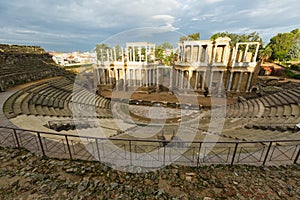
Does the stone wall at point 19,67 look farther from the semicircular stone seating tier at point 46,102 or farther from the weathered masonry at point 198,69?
the weathered masonry at point 198,69

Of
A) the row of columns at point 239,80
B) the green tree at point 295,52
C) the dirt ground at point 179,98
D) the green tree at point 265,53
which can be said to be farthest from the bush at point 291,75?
the dirt ground at point 179,98

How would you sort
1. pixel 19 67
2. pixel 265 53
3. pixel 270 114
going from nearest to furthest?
pixel 270 114
pixel 19 67
pixel 265 53

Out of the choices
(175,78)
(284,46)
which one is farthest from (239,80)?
(284,46)

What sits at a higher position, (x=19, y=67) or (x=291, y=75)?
(x=19, y=67)

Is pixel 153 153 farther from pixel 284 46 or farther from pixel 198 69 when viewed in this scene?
pixel 284 46

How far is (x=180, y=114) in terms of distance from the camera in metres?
14.7

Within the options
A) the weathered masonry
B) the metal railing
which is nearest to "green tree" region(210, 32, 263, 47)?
the weathered masonry

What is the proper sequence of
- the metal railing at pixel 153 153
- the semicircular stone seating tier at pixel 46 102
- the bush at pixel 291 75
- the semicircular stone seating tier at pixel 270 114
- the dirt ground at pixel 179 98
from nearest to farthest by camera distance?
the metal railing at pixel 153 153 < the semicircular stone seating tier at pixel 270 114 < the semicircular stone seating tier at pixel 46 102 < the dirt ground at pixel 179 98 < the bush at pixel 291 75

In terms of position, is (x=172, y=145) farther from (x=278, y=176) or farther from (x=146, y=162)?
(x=278, y=176)

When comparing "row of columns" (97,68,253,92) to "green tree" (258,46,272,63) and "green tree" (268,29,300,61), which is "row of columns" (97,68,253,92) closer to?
"green tree" (258,46,272,63)

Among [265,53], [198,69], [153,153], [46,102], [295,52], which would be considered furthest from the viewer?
[265,53]

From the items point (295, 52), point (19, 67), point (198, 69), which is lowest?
point (198, 69)

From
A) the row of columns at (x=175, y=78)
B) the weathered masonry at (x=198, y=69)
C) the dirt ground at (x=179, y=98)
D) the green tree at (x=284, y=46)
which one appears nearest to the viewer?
the dirt ground at (x=179, y=98)

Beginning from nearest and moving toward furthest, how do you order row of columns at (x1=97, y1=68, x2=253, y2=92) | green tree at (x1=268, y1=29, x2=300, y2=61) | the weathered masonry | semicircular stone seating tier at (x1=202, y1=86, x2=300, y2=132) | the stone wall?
semicircular stone seating tier at (x1=202, y1=86, x2=300, y2=132) → the stone wall → the weathered masonry → row of columns at (x1=97, y1=68, x2=253, y2=92) → green tree at (x1=268, y1=29, x2=300, y2=61)
